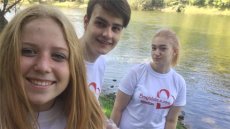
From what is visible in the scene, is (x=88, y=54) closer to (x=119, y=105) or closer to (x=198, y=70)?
(x=119, y=105)

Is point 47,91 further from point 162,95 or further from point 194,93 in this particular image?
point 194,93

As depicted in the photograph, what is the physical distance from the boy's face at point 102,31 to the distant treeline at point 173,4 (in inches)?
2379

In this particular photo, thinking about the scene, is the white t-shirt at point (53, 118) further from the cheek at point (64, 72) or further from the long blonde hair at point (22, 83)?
the cheek at point (64, 72)

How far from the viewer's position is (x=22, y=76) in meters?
1.58

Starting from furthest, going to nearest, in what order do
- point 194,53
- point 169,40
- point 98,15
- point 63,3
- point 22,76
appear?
point 63,3 < point 194,53 < point 169,40 < point 98,15 < point 22,76

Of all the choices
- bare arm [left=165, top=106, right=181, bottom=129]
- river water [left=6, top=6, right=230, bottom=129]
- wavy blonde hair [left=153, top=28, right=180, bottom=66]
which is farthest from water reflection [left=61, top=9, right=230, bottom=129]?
bare arm [left=165, top=106, right=181, bottom=129]

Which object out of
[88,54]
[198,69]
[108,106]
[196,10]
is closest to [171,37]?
[88,54]

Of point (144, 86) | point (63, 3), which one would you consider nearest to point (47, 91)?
point (144, 86)

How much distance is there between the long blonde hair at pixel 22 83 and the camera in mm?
1601

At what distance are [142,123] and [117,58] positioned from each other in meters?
16.7

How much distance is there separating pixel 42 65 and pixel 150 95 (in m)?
2.03

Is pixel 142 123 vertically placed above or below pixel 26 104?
below

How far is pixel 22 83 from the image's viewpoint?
159cm

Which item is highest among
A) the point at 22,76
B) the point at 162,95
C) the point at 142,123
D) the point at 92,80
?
the point at 22,76
